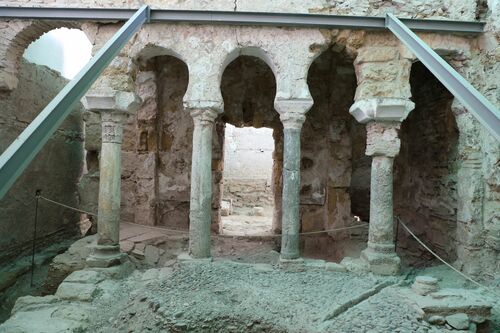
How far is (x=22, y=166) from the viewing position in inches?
91.7

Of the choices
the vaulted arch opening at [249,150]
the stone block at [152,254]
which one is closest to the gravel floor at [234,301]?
the stone block at [152,254]

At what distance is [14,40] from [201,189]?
11.8 feet

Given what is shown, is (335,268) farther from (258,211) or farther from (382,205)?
(258,211)

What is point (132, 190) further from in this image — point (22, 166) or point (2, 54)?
point (22, 166)

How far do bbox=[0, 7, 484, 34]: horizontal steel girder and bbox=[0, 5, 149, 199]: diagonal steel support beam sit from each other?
1.24 m

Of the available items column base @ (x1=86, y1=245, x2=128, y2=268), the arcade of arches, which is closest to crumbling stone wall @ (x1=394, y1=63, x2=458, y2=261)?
the arcade of arches

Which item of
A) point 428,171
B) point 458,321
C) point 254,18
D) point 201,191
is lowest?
point 458,321

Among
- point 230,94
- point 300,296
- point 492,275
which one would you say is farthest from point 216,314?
point 230,94

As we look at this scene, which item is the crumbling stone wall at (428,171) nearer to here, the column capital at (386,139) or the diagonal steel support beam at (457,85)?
the column capital at (386,139)

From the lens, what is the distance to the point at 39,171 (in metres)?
6.96

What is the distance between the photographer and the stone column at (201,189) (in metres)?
4.92

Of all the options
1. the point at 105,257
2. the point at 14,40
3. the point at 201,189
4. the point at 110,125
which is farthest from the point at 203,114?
the point at 14,40


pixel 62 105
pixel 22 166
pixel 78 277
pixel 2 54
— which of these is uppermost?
pixel 2 54

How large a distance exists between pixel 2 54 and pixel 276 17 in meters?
4.12
